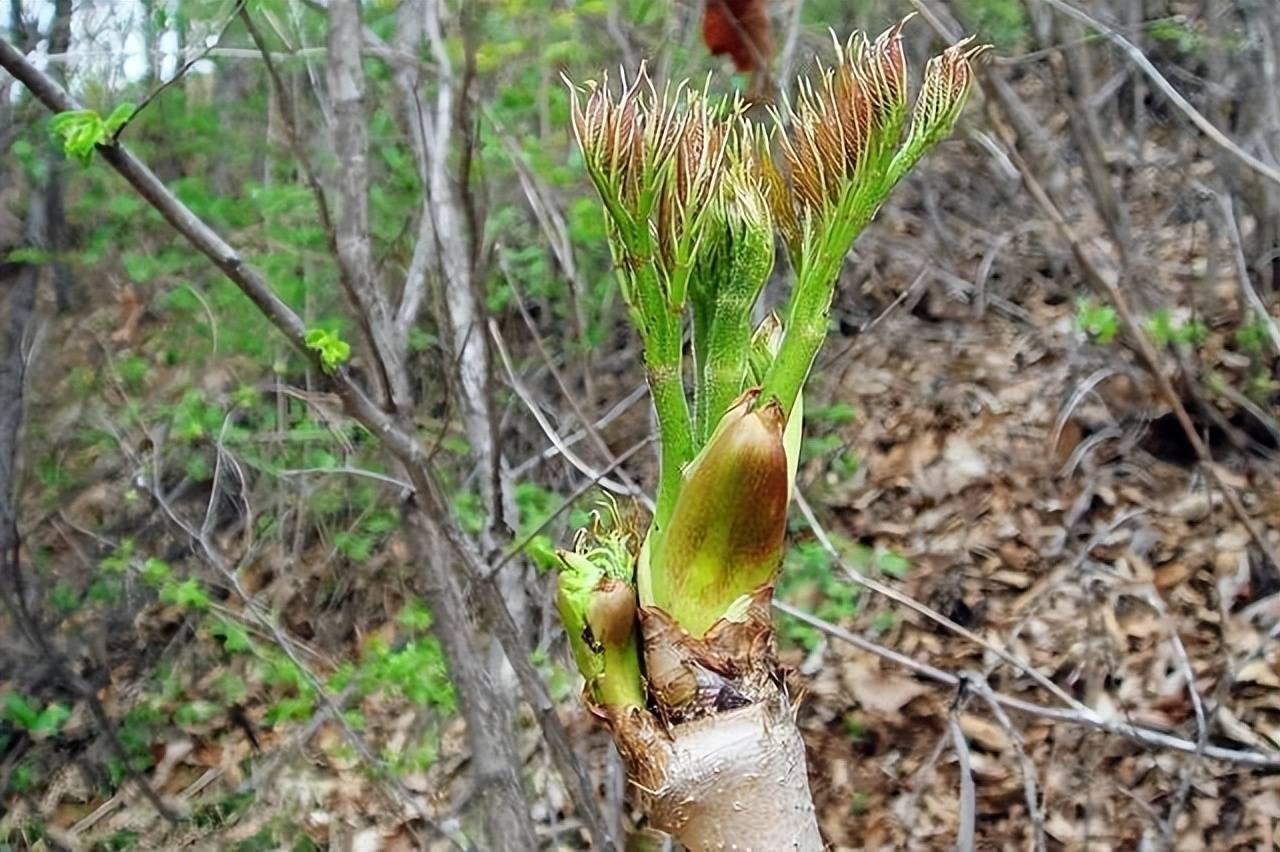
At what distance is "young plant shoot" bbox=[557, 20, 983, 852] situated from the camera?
23.7 inches

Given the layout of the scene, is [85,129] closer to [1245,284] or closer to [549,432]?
[549,432]

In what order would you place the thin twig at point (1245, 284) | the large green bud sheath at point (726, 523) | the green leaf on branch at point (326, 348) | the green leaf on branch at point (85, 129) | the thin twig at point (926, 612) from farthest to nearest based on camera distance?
the thin twig at point (1245, 284)
the thin twig at point (926, 612)
the green leaf on branch at point (326, 348)
the green leaf on branch at point (85, 129)
the large green bud sheath at point (726, 523)

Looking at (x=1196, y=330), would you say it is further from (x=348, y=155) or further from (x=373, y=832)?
(x=373, y=832)

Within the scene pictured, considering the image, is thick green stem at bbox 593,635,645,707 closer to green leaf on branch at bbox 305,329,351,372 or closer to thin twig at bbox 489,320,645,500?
green leaf on branch at bbox 305,329,351,372

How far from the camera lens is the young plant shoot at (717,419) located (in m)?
0.60

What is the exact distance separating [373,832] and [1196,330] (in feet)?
8.95

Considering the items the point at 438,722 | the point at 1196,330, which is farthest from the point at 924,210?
the point at 438,722

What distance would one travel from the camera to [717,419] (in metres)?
0.64

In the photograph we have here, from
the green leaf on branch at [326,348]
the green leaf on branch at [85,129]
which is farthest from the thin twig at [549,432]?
the green leaf on branch at [85,129]

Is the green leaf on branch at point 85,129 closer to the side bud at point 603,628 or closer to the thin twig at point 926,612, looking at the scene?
the side bud at point 603,628

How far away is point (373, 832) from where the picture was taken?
3.66 meters

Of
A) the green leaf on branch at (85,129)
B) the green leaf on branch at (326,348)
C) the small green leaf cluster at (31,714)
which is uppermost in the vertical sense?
the green leaf on branch at (85,129)

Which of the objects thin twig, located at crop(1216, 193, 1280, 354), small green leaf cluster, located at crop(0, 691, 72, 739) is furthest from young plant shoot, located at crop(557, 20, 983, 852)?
small green leaf cluster, located at crop(0, 691, 72, 739)

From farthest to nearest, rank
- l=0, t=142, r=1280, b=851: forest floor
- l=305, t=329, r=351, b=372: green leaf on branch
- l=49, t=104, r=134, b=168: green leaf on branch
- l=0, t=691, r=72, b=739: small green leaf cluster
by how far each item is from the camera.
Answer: l=0, t=691, r=72, b=739: small green leaf cluster
l=0, t=142, r=1280, b=851: forest floor
l=305, t=329, r=351, b=372: green leaf on branch
l=49, t=104, r=134, b=168: green leaf on branch
